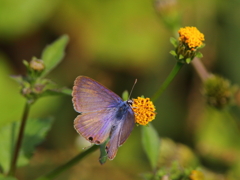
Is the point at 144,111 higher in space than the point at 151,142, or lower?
higher

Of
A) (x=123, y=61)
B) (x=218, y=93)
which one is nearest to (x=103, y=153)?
(x=218, y=93)

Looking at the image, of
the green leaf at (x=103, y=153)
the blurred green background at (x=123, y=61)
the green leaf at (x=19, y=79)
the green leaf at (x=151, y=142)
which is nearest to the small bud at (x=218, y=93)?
the green leaf at (x=151, y=142)

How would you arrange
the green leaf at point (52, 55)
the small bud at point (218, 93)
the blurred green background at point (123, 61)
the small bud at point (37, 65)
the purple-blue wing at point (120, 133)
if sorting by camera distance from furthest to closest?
the blurred green background at point (123, 61) < the small bud at point (218, 93) < the green leaf at point (52, 55) < the small bud at point (37, 65) < the purple-blue wing at point (120, 133)

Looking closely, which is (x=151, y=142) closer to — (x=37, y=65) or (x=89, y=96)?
(x=89, y=96)

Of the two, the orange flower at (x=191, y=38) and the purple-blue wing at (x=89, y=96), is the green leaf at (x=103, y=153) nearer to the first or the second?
the purple-blue wing at (x=89, y=96)

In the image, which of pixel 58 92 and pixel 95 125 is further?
pixel 58 92

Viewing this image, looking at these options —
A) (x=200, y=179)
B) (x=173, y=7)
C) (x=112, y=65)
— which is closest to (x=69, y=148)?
(x=112, y=65)
